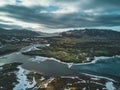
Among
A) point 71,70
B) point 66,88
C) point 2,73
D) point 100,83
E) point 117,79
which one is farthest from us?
point 71,70

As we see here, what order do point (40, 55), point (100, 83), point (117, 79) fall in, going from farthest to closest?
point (40, 55)
point (117, 79)
point (100, 83)

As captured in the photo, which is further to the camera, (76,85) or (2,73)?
(2,73)

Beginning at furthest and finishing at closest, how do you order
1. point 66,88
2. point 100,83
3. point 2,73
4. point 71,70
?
point 71,70
point 2,73
point 100,83
point 66,88

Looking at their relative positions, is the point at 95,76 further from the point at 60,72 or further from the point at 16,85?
the point at 16,85

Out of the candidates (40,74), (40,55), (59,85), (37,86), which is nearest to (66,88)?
(59,85)

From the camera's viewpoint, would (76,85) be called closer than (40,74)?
Yes

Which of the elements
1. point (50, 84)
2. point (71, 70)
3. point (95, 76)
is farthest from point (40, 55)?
point (50, 84)

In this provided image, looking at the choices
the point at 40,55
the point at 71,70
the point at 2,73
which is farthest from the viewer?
the point at 40,55

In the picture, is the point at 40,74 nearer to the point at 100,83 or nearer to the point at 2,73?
the point at 2,73

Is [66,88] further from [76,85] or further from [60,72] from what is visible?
[60,72]
